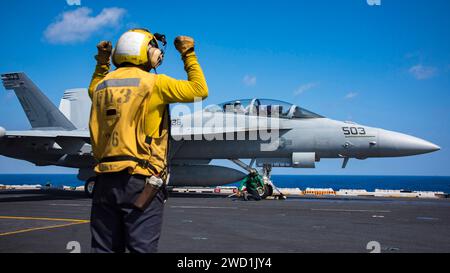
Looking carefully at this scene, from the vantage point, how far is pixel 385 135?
18.4 meters

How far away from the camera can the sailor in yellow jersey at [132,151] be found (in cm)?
295

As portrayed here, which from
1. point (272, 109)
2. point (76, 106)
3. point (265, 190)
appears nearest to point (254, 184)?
point (265, 190)

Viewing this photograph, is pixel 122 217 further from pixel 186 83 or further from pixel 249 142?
pixel 249 142

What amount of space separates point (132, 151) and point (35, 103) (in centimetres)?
2366

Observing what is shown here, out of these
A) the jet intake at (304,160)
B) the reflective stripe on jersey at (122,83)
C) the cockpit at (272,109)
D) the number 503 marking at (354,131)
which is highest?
the cockpit at (272,109)

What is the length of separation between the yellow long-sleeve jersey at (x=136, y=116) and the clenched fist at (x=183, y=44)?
0.15 m

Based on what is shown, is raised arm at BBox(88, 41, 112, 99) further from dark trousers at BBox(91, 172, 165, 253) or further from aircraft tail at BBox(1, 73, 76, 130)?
aircraft tail at BBox(1, 73, 76, 130)

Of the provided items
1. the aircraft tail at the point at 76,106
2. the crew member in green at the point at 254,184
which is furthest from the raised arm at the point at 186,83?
the aircraft tail at the point at 76,106

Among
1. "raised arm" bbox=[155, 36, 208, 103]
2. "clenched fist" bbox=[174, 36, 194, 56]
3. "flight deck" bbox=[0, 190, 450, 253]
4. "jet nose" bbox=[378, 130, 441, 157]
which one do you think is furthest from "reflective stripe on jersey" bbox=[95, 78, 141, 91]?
"jet nose" bbox=[378, 130, 441, 157]

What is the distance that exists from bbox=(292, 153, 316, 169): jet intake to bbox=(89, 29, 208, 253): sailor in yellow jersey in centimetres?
1618

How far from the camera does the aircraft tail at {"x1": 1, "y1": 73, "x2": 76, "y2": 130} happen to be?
24.1m

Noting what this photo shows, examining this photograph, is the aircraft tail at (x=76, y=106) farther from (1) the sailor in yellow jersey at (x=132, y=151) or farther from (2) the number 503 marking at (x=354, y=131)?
(1) the sailor in yellow jersey at (x=132, y=151)
